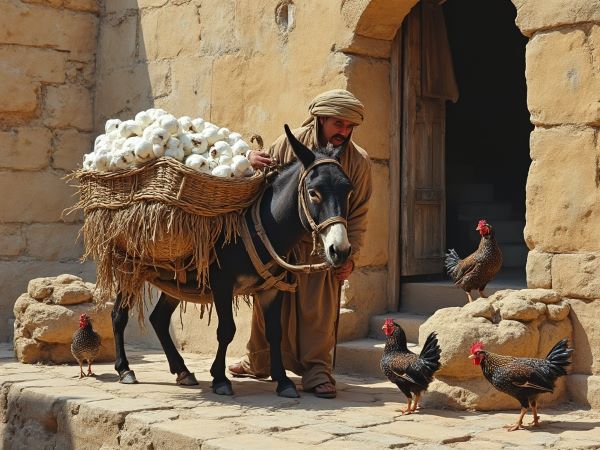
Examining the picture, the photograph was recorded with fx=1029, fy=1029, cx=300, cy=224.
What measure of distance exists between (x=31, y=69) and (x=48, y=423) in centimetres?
430

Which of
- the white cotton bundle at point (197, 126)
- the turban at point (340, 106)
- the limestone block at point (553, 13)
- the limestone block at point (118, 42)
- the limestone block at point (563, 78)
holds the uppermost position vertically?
the limestone block at point (118, 42)

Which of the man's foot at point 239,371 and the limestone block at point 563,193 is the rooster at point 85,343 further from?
the limestone block at point 563,193

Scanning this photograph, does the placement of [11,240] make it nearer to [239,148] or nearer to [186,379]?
[186,379]

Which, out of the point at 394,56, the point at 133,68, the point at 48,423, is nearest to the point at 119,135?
the point at 48,423

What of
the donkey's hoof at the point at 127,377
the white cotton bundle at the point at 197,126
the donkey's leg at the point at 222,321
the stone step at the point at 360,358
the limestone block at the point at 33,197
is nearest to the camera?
the donkey's leg at the point at 222,321

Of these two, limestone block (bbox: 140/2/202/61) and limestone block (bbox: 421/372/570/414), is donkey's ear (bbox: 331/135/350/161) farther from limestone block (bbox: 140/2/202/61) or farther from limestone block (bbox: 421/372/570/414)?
limestone block (bbox: 140/2/202/61)

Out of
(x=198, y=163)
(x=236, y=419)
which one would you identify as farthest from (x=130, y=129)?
(x=236, y=419)

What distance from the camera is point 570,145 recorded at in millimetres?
6262

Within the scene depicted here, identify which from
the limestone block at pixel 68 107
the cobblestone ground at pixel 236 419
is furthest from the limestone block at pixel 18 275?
the cobblestone ground at pixel 236 419

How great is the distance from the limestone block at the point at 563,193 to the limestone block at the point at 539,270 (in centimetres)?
4

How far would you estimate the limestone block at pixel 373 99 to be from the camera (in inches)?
304

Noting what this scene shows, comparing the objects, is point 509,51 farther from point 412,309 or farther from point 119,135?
point 119,135

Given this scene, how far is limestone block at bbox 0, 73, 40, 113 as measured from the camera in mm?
9422

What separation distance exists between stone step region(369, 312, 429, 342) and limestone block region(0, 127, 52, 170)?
3761 mm
